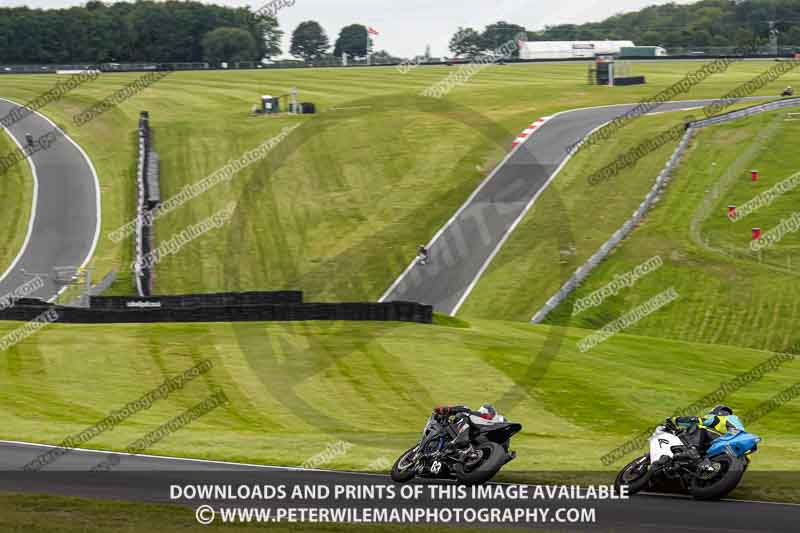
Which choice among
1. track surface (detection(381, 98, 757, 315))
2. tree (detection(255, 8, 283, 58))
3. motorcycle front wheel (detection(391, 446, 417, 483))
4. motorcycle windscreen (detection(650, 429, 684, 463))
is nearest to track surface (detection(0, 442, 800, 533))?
motorcycle front wheel (detection(391, 446, 417, 483))

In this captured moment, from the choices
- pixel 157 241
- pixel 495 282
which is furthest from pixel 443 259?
pixel 157 241

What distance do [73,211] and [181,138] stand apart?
14564 mm

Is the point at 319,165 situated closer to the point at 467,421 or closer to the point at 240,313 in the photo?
the point at 240,313

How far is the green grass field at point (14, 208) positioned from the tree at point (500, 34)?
11492 centimetres

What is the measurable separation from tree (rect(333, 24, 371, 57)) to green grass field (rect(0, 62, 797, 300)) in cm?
8332

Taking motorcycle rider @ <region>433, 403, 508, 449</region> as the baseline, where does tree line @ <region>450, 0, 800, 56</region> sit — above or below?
above

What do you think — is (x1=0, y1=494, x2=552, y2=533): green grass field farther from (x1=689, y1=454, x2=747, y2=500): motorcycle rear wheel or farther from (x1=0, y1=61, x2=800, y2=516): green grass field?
(x1=689, y1=454, x2=747, y2=500): motorcycle rear wheel

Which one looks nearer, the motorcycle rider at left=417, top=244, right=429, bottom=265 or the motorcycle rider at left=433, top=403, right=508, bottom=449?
the motorcycle rider at left=433, top=403, right=508, bottom=449

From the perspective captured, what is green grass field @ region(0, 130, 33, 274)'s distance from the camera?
53.4 m

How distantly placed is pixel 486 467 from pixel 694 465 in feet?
10.3

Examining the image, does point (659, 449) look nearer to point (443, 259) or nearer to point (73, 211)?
point (443, 259)

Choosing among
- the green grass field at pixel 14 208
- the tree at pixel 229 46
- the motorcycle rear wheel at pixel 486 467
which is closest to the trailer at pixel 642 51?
the tree at pixel 229 46

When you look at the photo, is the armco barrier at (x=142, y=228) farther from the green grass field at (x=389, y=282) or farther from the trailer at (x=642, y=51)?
the trailer at (x=642, y=51)

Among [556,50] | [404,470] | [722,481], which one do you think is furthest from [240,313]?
[556,50]
